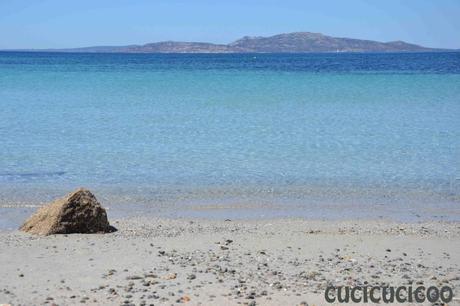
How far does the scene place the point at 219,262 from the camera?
23.8 ft

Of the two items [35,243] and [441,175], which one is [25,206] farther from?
[441,175]

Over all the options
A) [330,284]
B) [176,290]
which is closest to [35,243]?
[176,290]

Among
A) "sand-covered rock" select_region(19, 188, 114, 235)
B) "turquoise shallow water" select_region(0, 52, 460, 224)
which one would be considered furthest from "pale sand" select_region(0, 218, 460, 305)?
"turquoise shallow water" select_region(0, 52, 460, 224)

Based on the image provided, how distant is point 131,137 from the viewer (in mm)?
18203

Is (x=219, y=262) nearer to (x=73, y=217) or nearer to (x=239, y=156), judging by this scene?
(x=73, y=217)

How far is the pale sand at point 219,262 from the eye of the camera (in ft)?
20.5

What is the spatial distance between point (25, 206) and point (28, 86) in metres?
29.9

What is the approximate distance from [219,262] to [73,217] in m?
2.18

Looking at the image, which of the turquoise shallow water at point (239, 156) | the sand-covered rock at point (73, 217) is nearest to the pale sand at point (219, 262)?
the sand-covered rock at point (73, 217)

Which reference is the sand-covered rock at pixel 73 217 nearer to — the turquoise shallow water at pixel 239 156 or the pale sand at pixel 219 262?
the pale sand at pixel 219 262

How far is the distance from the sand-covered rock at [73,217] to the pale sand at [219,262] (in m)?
0.19

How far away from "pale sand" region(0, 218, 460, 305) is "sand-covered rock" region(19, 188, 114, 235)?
0.19 meters

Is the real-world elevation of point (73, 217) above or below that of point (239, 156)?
above

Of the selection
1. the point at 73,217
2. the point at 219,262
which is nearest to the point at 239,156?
the point at 73,217
